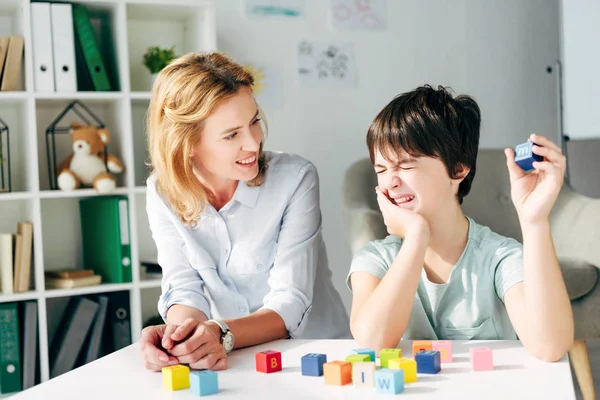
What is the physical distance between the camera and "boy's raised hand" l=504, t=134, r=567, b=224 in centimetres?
113

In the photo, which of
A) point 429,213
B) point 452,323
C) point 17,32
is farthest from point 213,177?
point 17,32

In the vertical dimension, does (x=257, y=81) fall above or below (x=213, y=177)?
above

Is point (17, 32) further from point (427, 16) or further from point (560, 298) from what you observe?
point (560, 298)

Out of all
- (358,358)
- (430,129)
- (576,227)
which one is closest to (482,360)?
(358,358)

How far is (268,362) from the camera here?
3.37 ft

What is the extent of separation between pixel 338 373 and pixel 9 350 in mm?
1835

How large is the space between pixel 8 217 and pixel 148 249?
54 cm

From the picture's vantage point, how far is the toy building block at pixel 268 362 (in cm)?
103

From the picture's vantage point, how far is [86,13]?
2.54 metres

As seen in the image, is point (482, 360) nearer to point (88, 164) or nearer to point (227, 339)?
point (227, 339)

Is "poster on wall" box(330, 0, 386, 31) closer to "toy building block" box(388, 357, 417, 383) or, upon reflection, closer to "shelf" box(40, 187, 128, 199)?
"shelf" box(40, 187, 128, 199)

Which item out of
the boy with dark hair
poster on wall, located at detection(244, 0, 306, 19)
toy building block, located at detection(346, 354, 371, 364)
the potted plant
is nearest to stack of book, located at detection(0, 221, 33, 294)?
the potted plant

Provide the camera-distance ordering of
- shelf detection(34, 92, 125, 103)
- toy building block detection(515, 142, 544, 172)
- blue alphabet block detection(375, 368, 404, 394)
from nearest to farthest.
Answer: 1. blue alphabet block detection(375, 368, 404, 394)
2. toy building block detection(515, 142, 544, 172)
3. shelf detection(34, 92, 125, 103)

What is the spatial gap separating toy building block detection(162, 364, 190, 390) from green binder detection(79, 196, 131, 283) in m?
1.60
